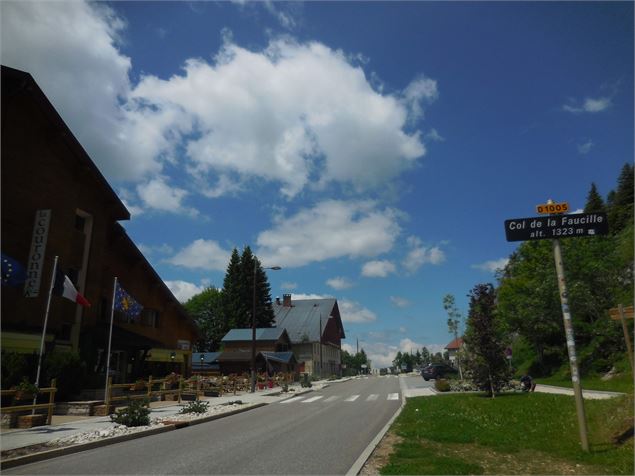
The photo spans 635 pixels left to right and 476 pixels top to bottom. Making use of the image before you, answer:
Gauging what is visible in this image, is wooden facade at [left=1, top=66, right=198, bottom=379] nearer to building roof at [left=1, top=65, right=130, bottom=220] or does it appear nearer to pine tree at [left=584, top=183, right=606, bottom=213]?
building roof at [left=1, top=65, right=130, bottom=220]

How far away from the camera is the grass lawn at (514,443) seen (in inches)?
302

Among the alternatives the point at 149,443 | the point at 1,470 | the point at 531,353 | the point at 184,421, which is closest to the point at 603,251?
the point at 531,353

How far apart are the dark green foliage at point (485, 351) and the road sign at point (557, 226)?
12745 millimetres

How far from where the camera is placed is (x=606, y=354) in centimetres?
3033

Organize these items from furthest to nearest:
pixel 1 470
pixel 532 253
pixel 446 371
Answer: pixel 532 253 → pixel 446 371 → pixel 1 470

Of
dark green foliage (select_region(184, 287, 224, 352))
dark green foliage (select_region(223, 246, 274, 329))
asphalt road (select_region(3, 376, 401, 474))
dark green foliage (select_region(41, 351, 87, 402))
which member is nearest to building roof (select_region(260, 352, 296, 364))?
dark green foliage (select_region(223, 246, 274, 329))

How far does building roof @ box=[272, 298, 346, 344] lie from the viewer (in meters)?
75.0

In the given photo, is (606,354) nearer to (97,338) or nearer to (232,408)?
(232,408)

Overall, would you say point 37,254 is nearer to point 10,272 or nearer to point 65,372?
point 10,272

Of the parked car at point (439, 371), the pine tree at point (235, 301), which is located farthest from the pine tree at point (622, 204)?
the pine tree at point (235, 301)

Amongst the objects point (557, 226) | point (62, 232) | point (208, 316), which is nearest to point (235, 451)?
point (557, 226)

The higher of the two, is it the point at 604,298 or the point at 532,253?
the point at 532,253

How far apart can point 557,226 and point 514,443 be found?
4412 millimetres

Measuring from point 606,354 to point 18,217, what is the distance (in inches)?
1307
